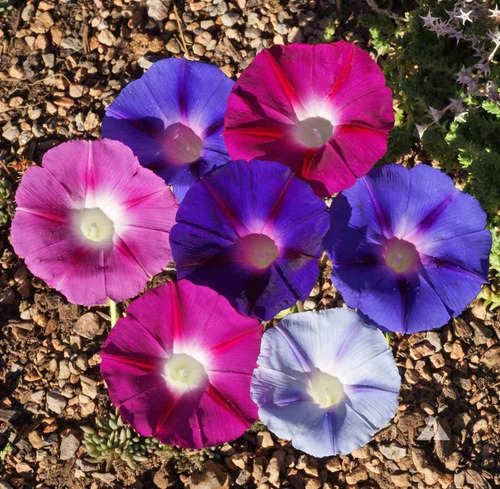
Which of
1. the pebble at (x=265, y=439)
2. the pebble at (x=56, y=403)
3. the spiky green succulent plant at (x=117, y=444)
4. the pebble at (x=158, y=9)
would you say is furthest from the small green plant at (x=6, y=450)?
the pebble at (x=158, y=9)

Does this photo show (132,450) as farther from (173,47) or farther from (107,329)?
(173,47)

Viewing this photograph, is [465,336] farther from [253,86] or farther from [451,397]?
[253,86]

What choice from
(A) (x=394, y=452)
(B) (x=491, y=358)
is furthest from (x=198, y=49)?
A: (A) (x=394, y=452)

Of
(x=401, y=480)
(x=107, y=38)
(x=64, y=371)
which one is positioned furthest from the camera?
(x=107, y=38)

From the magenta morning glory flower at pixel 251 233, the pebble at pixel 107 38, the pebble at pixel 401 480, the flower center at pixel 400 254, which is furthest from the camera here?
the pebble at pixel 107 38

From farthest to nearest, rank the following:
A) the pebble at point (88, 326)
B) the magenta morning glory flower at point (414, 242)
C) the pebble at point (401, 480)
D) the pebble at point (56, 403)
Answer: the pebble at point (88, 326), the pebble at point (56, 403), the pebble at point (401, 480), the magenta morning glory flower at point (414, 242)

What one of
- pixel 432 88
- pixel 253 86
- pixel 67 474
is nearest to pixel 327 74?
pixel 253 86

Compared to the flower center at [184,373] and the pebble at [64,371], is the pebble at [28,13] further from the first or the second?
the flower center at [184,373]
